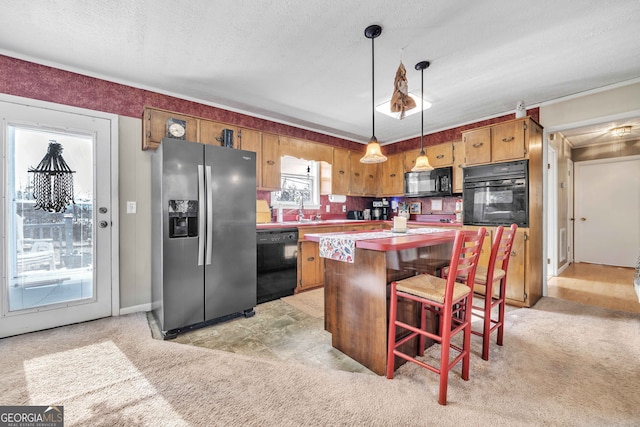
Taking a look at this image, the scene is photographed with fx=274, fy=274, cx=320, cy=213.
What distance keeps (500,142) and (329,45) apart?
239 centimetres

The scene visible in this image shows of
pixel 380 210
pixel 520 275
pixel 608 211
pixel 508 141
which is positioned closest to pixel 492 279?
pixel 520 275

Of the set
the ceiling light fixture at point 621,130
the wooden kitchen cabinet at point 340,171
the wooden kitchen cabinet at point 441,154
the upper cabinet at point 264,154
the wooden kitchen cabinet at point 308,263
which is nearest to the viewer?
the upper cabinet at point 264,154

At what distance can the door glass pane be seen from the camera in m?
2.46

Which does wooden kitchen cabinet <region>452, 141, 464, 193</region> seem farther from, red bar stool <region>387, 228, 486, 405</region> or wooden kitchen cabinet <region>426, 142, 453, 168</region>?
red bar stool <region>387, 228, 486, 405</region>

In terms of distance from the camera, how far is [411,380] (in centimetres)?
181

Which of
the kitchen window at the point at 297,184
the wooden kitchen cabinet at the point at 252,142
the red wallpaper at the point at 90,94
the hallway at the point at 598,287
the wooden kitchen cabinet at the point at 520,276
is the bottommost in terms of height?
the hallway at the point at 598,287

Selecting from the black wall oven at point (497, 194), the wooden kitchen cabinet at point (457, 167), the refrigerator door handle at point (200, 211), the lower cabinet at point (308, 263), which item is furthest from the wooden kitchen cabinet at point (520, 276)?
the refrigerator door handle at point (200, 211)

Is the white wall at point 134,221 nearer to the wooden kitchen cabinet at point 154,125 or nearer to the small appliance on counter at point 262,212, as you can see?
the wooden kitchen cabinet at point 154,125

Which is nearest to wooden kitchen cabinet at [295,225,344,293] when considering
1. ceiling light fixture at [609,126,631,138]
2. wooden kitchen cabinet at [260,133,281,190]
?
wooden kitchen cabinet at [260,133,281,190]

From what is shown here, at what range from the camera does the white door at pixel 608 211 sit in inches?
195

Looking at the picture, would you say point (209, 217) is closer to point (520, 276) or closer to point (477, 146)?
point (477, 146)

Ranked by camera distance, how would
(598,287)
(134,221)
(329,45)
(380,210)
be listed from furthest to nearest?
(380,210), (598,287), (134,221), (329,45)

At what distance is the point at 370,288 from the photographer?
189 cm

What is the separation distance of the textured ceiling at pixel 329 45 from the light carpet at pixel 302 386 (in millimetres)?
2504
